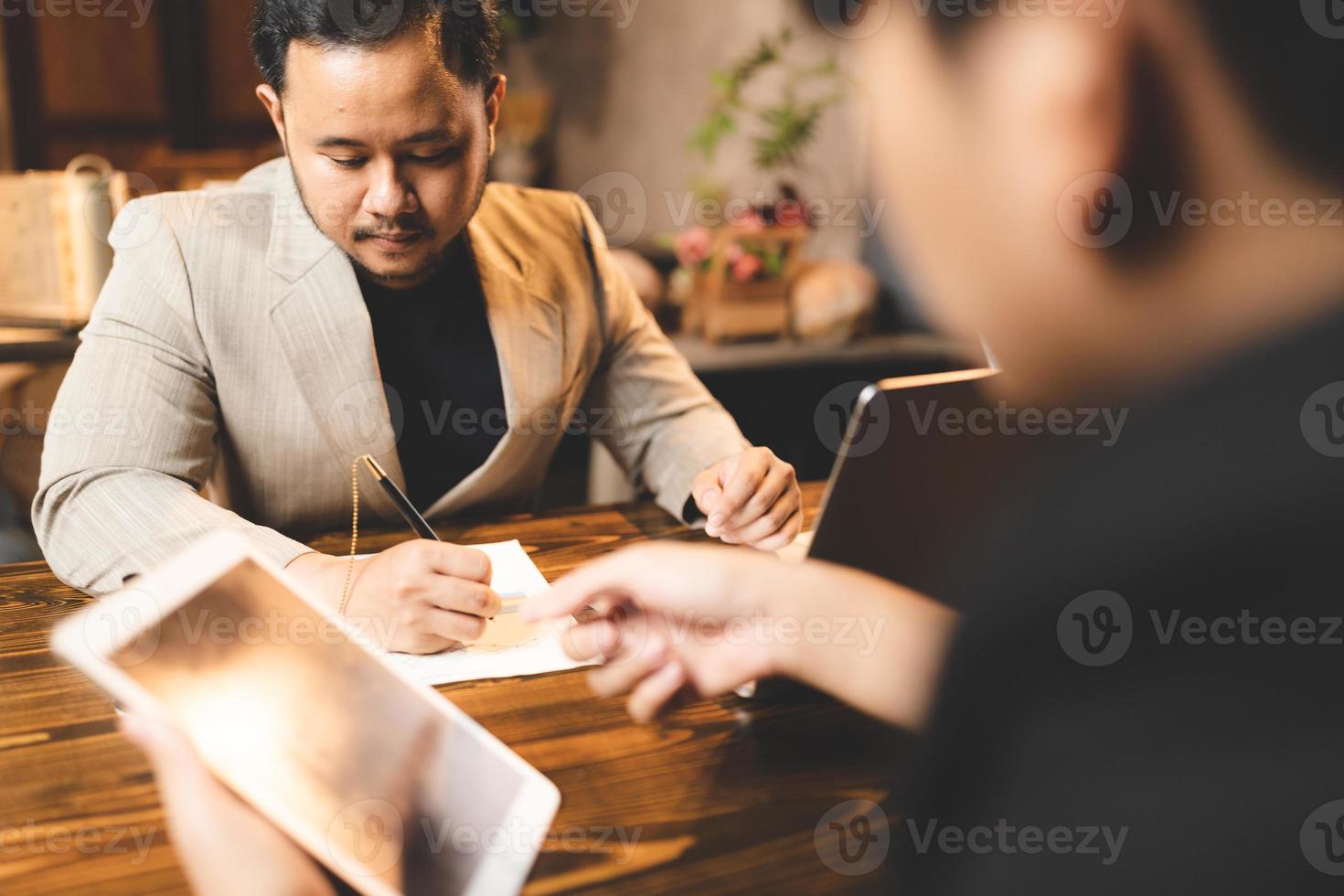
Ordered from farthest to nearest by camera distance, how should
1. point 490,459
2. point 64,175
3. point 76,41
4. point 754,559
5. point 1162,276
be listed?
1. point 76,41
2. point 64,175
3. point 490,459
4. point 754,559
5. point 1162,276

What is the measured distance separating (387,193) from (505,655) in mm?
623

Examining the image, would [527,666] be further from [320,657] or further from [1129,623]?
[1129,623]

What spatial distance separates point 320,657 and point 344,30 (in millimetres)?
841

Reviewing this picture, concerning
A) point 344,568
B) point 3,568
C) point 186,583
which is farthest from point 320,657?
point 3,568

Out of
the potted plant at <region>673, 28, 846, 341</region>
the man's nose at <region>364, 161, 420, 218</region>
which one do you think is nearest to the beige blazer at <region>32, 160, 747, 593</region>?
the man's nose at <region>364, 161, 420, 218</region>

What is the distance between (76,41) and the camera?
484 cm

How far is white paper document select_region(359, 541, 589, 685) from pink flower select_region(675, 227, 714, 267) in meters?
Result: 1.78
